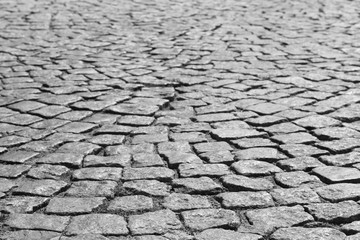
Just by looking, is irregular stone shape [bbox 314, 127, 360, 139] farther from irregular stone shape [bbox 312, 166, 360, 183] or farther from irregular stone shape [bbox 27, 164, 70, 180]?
irregular stone shape [bbox 27, 164, 70, 180]

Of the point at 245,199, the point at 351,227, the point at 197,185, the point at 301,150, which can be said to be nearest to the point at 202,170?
the point at 197,185

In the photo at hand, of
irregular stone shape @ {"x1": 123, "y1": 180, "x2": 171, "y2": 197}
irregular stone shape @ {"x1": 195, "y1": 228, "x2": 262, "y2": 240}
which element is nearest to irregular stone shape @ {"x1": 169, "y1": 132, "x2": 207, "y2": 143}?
irregular stone shape @ {"x1": 123, "y1": 180, "x2": 171, "y2": 197}

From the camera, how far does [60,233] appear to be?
334 cm

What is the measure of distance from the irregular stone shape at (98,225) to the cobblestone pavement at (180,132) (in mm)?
10

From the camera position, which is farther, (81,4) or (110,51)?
(81,4)

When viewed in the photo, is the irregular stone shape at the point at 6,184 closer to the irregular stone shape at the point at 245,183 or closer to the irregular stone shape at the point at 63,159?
the irregular stone shape at the point at 63,159

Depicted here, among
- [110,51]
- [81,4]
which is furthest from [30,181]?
[81,4]

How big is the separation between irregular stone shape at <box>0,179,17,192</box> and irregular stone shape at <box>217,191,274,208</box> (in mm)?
1177

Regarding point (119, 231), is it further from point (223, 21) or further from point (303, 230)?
point (223, 21)

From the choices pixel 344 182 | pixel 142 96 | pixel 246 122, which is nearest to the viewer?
pixel 344 182

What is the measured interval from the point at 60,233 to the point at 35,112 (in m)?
2.16

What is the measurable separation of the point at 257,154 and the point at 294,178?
1.48 ft

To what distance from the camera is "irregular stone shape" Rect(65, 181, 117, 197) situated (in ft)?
12.5

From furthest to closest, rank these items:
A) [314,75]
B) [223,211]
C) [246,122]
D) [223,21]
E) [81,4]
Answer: [81,4] → [223,21] → [314,75] → [246,122] → [223,211]
